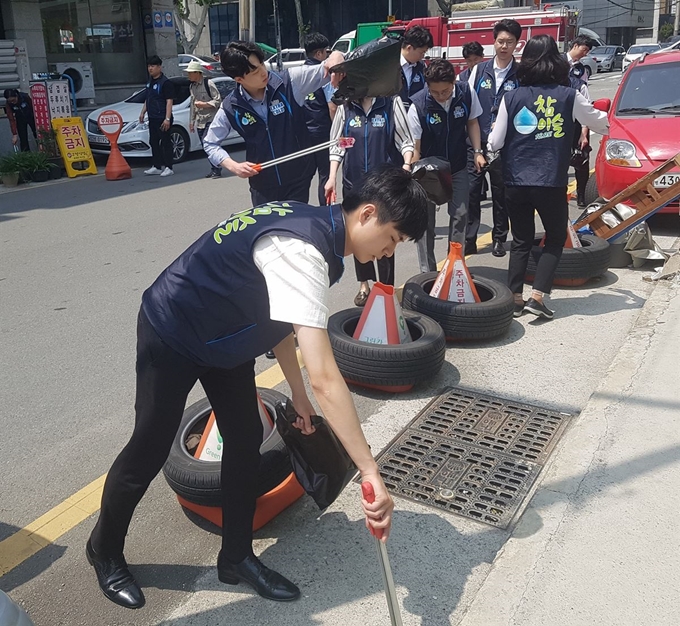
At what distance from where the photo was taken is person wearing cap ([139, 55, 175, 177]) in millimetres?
11984

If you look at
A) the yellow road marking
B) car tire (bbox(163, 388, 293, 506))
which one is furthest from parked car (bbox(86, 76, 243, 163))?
car tire (bbox(163, 388, 293, 506))

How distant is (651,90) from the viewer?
8.36 meters

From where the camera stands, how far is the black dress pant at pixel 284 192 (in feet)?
15.6

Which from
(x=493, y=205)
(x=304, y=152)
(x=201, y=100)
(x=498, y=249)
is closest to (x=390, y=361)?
(x=304, y=152)

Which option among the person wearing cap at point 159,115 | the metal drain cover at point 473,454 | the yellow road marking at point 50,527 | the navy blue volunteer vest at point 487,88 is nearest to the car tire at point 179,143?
the person wearing cap at point 159,115

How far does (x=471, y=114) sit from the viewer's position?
6.03m

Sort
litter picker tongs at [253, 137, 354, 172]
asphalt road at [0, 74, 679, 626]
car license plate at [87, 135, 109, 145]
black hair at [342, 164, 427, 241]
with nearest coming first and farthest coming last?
1. black hair at [342, 164, 427, 241]
2. asphalt road at [0, 74, 679, 626]
3. litter picker tongs at [253, 137, 354, 172]
4. car license plate at [87, 135, 109, 145]

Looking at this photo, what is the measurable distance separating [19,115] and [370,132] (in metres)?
10.4

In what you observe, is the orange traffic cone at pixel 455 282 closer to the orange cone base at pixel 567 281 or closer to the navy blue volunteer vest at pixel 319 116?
the orange cone base at pixel 567 281

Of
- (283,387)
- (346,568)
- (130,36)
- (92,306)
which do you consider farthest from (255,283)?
(130,36)

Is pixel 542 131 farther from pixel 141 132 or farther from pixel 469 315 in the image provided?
pixel 141 132

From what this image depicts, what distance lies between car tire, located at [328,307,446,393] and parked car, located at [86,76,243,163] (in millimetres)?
9837

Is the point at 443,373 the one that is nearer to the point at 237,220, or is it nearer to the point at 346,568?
the point at 346,568

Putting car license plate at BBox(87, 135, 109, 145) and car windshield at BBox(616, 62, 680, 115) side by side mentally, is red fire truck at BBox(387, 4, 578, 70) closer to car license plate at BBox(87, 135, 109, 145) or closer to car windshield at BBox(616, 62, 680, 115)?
car license plate at BBox(87, 135, 109, 145)
